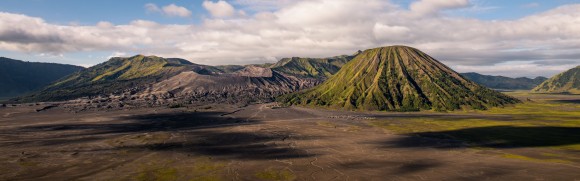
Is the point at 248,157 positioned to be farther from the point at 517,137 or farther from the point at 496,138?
the point at 517,137

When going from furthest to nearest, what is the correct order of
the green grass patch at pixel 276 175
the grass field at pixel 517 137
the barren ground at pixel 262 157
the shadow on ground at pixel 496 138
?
the shadow on ground at pixel 496 138 → the grass field at pixel 517 137 → the barren ground at pixel 262 157 → the green grass patch at pixel 276 175

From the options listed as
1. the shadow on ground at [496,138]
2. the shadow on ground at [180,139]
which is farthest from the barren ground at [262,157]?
the shadow on ground at [496,138]

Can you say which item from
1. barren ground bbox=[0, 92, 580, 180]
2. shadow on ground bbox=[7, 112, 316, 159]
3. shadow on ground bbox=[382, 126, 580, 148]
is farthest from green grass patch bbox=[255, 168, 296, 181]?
shadow on ground bbox=[382, 126, 580, 148]

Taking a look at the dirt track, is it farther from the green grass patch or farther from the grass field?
the grass field

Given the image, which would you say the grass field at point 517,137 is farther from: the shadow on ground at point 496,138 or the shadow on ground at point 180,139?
the shadow on ground at point 180,139

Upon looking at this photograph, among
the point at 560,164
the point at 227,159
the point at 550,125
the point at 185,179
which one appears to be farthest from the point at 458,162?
the point at 550,125

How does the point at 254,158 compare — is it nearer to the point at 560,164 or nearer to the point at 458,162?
the point at 458,162
